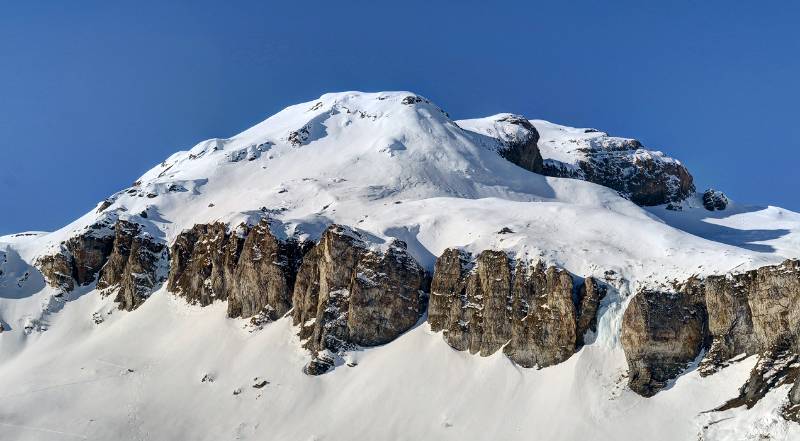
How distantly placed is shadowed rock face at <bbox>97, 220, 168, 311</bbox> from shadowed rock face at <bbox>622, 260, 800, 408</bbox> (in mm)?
54792

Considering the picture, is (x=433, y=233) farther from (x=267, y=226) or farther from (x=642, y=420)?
(x=642, y=420)

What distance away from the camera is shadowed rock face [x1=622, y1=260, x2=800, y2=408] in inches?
2163

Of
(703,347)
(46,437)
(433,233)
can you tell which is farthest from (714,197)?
(46,437)

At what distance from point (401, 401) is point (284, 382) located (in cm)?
1155

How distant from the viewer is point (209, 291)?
84438 mm

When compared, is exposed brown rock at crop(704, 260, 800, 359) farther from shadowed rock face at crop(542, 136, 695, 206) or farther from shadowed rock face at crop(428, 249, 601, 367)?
shadowed rock face at crop(542, 136, 695, 206)

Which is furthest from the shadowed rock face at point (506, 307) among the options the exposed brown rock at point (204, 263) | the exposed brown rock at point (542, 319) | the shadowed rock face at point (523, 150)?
the shadowed rock face at point (523, 150)

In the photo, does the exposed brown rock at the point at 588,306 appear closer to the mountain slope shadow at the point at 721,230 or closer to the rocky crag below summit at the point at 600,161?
the mountain slope shadow at the point at 721,230

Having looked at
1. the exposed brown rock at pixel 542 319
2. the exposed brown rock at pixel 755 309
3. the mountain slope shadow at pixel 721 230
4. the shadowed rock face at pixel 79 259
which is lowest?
the shadowed rock face at pixel 79 259

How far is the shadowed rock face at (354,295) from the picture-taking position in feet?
236

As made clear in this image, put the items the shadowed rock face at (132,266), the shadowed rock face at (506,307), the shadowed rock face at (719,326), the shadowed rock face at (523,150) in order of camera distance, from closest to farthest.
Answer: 1. the shadowed rock face at (719,326)
2. the shadowed rock face at (506,307)
3. the shadowed rock face at (132,266)
4. the shadowed rock face at (523,150)

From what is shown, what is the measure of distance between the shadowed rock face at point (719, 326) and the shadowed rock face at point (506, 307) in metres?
5.07

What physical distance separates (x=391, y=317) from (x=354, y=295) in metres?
3.99

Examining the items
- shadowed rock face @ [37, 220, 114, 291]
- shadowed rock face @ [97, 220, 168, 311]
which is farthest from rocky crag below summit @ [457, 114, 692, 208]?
shadowed rock face @ [37, 220, 114, 291]
